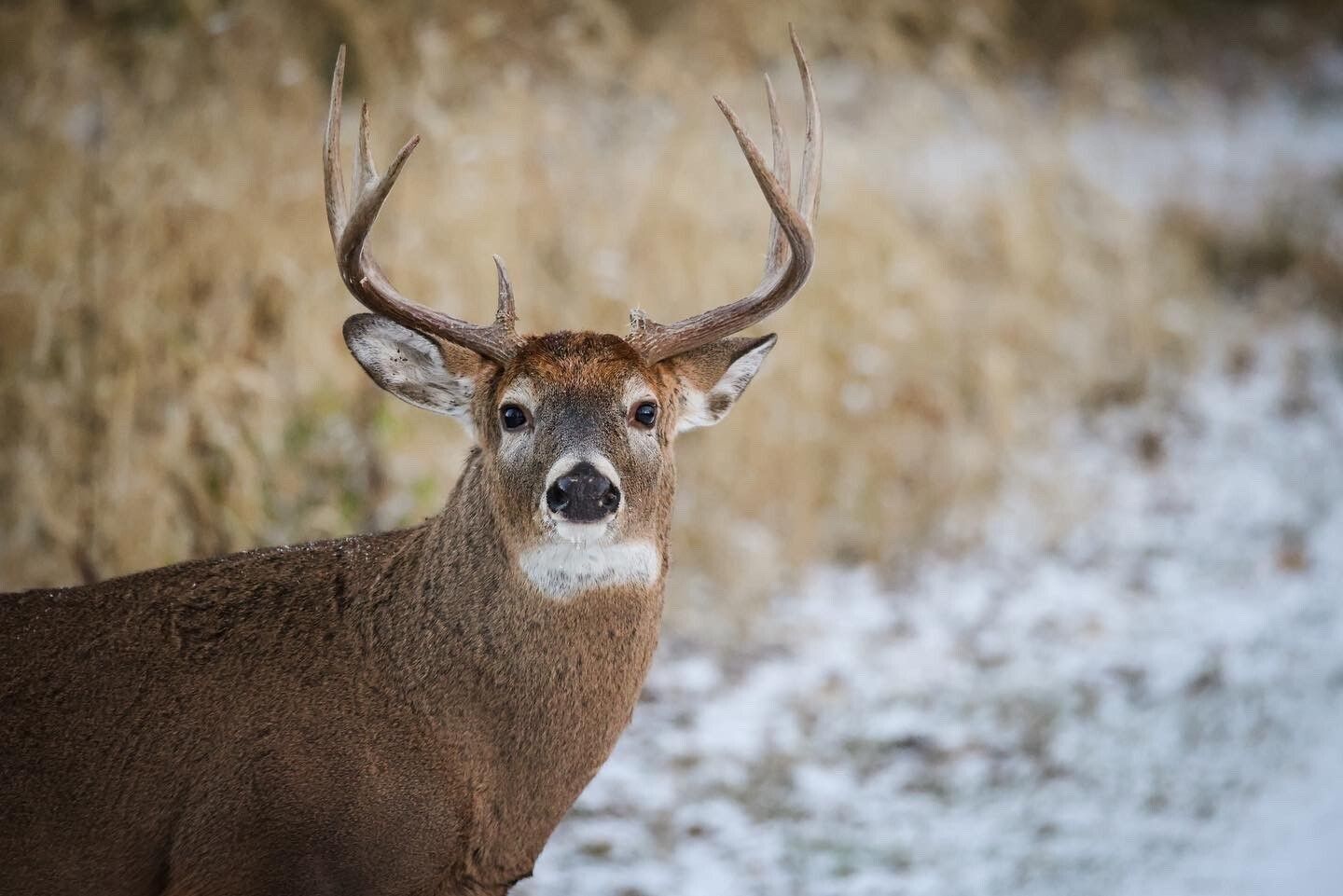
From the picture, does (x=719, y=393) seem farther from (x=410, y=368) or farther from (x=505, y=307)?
(x=410, y=368)

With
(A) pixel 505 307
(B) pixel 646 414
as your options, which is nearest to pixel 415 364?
(A) pixel 505 307

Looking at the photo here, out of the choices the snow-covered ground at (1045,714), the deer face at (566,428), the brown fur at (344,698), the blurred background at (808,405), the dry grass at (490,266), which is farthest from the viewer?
the dry grass at (490,266)

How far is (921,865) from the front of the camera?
502 cm

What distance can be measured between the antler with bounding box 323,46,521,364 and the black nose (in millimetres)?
544

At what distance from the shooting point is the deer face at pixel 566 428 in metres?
3.39

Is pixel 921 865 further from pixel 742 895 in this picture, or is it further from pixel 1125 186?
pixel 1125 186

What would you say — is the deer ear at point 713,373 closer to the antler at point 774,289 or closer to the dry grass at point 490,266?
the antler at point 774,289

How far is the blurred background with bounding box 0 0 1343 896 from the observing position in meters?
5.57

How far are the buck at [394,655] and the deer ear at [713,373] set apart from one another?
68 millimetres

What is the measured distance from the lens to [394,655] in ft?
11.5

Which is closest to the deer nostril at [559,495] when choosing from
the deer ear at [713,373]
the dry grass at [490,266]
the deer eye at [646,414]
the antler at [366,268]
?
the deer eye at [646,414]

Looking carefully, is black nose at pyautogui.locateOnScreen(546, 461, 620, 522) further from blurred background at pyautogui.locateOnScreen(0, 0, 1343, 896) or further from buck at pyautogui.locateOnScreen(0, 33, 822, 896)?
blurred background at pyautogui.locateOnScreen(0, 0, 1343, 896)

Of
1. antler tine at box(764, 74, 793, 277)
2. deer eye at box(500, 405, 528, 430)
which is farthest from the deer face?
antler tine at box(764, 74, 793, 277)

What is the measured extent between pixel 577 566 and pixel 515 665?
12.1 inches
